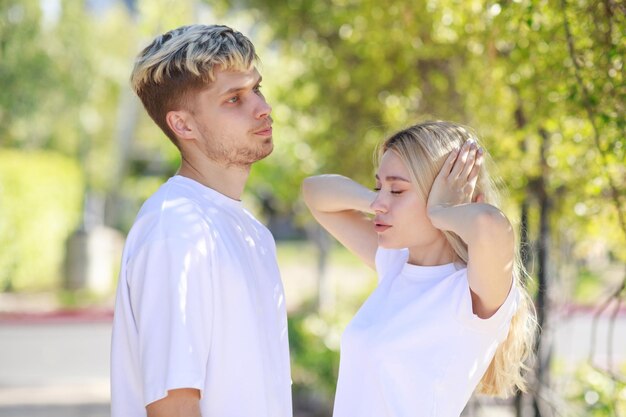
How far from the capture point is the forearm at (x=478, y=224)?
2.39 meters

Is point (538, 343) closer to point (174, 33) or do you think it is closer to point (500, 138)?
point (500, 138)

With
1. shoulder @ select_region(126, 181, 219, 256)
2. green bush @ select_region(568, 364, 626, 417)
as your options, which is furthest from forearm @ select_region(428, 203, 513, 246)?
green bush @ select_region(568, 364, 626, 417)

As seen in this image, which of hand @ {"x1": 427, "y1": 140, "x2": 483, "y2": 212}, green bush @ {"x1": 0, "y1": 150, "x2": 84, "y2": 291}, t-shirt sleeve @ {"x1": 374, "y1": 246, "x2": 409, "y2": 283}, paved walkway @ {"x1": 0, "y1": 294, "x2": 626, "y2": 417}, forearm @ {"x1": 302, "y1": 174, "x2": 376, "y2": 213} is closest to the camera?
hand @ {"x1": 427, "y1": 140, "x2": 483, "y2": 212}

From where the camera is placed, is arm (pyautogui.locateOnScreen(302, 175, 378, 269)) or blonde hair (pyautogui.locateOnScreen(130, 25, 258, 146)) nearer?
blonde hair (pyautogui.locateOnScreen(130, 25, 258, 146))

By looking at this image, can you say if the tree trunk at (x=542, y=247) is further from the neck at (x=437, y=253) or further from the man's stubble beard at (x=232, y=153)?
the man's stubble beard at (x=232, y=153)

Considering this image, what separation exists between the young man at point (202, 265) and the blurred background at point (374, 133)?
1.14m

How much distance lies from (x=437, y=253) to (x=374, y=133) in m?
4.42

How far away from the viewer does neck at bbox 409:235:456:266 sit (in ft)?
8.84

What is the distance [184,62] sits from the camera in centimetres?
243

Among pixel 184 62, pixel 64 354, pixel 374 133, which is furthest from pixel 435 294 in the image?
pixel 64 354


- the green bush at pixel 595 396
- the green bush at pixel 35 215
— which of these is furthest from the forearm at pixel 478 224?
the green bush at pixel 35 215

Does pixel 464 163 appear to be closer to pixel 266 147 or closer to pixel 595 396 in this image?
pixel 266 147

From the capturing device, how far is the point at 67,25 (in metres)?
14.5

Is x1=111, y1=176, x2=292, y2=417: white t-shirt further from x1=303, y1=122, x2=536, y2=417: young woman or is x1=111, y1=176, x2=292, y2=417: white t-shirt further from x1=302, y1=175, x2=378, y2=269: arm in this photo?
x1=302, y1=175, x2=378, y2=269: arm
